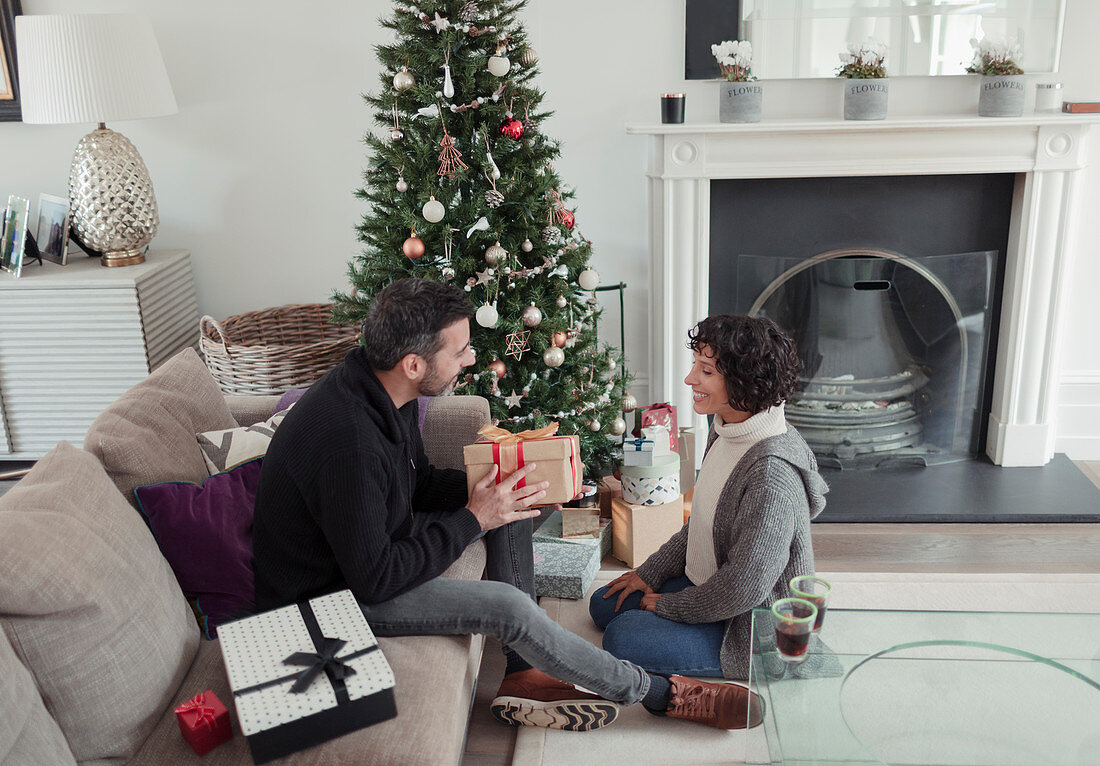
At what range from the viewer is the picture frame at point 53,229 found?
3.09m

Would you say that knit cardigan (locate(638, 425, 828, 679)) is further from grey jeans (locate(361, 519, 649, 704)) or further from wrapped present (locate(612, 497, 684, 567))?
wrapped present (locate(612, 497, 684, 567))

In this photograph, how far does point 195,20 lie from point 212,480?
199 centimetres

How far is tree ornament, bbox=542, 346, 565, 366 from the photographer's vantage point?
2584mm

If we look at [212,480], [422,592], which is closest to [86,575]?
[212,480]

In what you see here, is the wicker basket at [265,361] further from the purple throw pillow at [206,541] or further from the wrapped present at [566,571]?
the purple throw pillow at [206,541]

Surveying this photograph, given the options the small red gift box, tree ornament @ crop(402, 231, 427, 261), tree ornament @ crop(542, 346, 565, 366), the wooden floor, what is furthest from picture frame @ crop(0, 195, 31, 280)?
the wooden floor

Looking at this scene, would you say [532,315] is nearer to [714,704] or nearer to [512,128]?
[512,128]

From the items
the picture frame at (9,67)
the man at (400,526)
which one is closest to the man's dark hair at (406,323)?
the man at (400,526)

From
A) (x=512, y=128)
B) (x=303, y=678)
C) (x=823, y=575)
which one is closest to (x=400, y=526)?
(x=303, y=678)

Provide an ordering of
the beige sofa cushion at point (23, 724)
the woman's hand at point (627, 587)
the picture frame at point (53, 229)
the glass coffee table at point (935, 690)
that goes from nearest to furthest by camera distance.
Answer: the beige sofa cushion at point (23, 724), the glass coffee table at point (935, 690), the woman's hand at point (627, 587), the picture frame at point (53, 229)

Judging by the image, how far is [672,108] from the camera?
291cm

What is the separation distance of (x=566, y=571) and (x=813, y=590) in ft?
3.32

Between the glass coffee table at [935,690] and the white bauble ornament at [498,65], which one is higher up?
the white bauble ornament at [498,65]

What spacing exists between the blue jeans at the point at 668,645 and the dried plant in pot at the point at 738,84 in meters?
1.69
